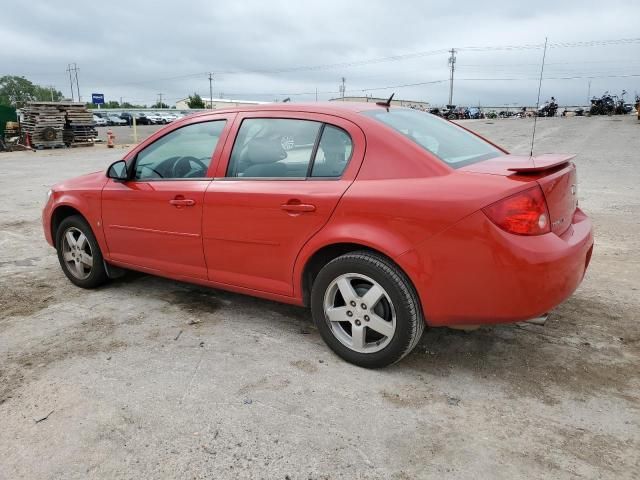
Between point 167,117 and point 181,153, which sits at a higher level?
point 181,153

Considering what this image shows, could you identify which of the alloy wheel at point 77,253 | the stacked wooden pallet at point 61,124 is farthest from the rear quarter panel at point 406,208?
the stacked wooden pallet at point 61,124

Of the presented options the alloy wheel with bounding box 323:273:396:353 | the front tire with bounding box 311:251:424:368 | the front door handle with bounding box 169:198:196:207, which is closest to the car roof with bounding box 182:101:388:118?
the front door handle with bounding box 169:198:196:207

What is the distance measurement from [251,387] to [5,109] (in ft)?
95.5

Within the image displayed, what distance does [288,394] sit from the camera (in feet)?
9.46

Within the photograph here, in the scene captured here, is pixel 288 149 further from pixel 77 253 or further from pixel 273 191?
pixel 77 253

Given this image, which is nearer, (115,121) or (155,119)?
(115,121)

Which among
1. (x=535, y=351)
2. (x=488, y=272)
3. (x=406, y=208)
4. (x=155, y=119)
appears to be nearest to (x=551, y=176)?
(x=488, y=272)

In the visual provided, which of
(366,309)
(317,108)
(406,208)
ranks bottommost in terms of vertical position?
(366,309)

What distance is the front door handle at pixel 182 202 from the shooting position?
145 inches

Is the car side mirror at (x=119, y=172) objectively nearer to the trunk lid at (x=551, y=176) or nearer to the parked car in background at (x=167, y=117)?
the trunk lid at (x=551, y=176)

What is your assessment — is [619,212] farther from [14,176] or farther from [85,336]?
[14,176]

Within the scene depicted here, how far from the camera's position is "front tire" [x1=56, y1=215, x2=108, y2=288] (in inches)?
180

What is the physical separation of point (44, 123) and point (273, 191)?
2451 cm

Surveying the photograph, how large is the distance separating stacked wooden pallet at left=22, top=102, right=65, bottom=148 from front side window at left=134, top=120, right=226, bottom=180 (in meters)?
22.7
